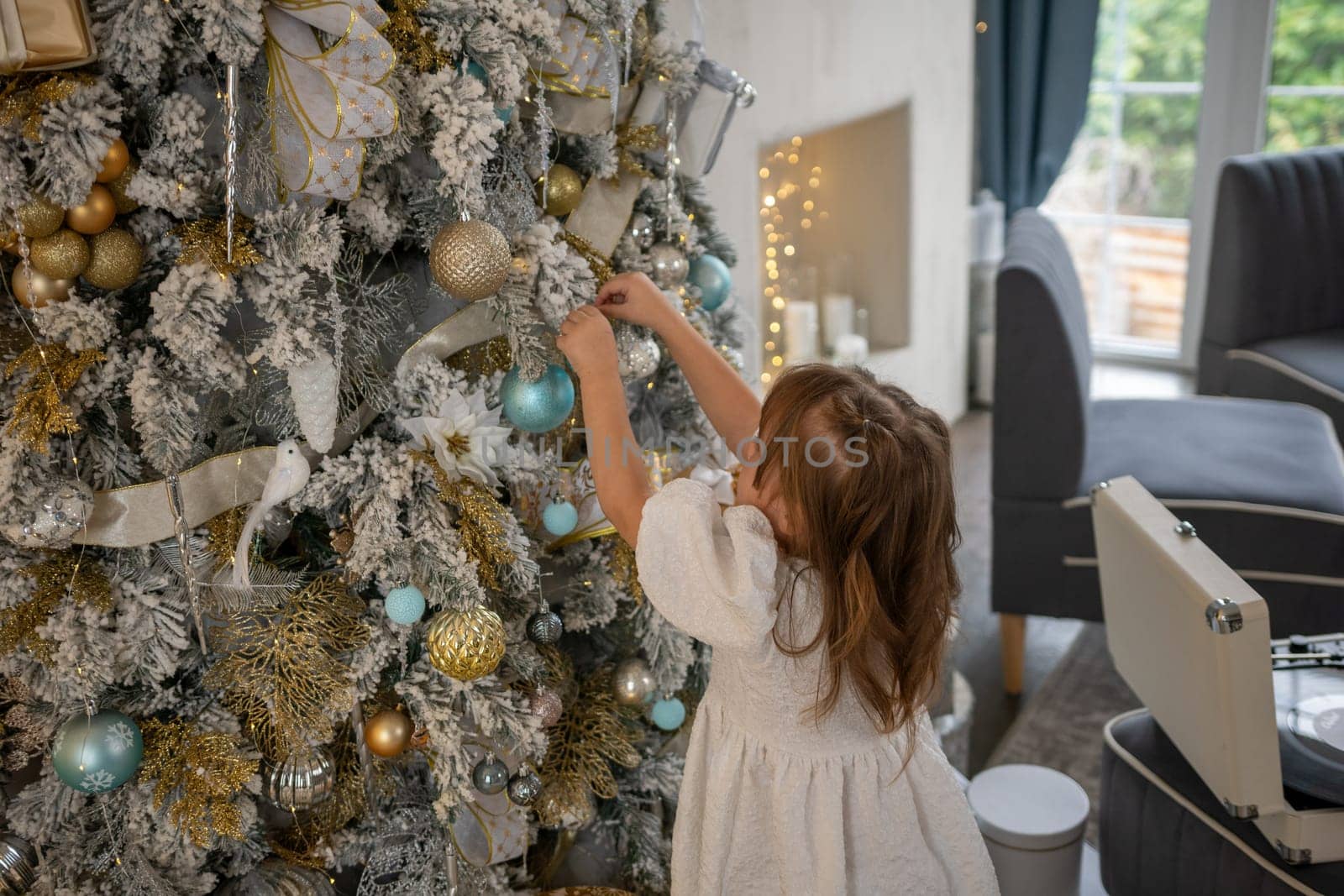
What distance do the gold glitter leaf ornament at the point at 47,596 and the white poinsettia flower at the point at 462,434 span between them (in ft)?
0.94

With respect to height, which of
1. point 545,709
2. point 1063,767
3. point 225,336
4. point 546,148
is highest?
point 546,148

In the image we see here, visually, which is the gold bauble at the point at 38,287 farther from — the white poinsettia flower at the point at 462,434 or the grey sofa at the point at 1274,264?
the grey sofa at the point at 1274,264

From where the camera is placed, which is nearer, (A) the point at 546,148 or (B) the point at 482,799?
(A) the point at 546,148

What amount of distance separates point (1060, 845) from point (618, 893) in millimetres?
503

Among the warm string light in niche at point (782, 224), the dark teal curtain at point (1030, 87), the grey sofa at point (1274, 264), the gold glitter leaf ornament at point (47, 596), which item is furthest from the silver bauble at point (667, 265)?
the dark teal curtain at point (1030, 87)

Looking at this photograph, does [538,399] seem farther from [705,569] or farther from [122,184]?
[122,184]

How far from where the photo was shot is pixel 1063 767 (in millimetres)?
1925

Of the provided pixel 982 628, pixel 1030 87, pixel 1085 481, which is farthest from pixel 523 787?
pixel 1030 87

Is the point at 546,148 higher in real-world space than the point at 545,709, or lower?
higher

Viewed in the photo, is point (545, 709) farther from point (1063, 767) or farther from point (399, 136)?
point (1063, 767)

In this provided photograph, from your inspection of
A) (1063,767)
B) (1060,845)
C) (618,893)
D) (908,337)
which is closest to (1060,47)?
(908,337)

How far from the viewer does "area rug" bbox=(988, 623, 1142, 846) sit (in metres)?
1.93

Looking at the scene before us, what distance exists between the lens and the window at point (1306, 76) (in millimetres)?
3359

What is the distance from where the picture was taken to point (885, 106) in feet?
8.82
